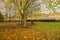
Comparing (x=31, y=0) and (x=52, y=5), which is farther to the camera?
(x=31, y=0)

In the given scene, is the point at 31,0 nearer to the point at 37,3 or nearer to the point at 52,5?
the point at 37,3

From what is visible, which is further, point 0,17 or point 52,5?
point 0,17

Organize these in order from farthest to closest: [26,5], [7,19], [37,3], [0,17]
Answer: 1. [7,19]
2. [0,17]
3. [37,3]
4. [26,5]

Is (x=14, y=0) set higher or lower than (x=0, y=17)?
higher

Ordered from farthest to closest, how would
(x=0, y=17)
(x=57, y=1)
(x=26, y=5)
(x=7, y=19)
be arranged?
1. (x=7, y=19)
2. (x=0, y=17)
3. (x=26, y=5)
4. (x=57, y=1)

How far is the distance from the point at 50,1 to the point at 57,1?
85 centimetres

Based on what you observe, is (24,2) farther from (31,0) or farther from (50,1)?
(50,1)

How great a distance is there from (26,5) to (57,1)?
34.3ft

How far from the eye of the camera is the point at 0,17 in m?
60.9

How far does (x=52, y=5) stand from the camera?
611 inches

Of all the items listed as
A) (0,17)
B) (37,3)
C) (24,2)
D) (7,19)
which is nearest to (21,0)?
(24,2)

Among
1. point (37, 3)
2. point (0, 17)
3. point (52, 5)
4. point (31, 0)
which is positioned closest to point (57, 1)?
point (52, 5)

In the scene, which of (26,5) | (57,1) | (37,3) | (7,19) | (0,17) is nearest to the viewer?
(57,1)

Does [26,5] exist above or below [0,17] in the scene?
above
